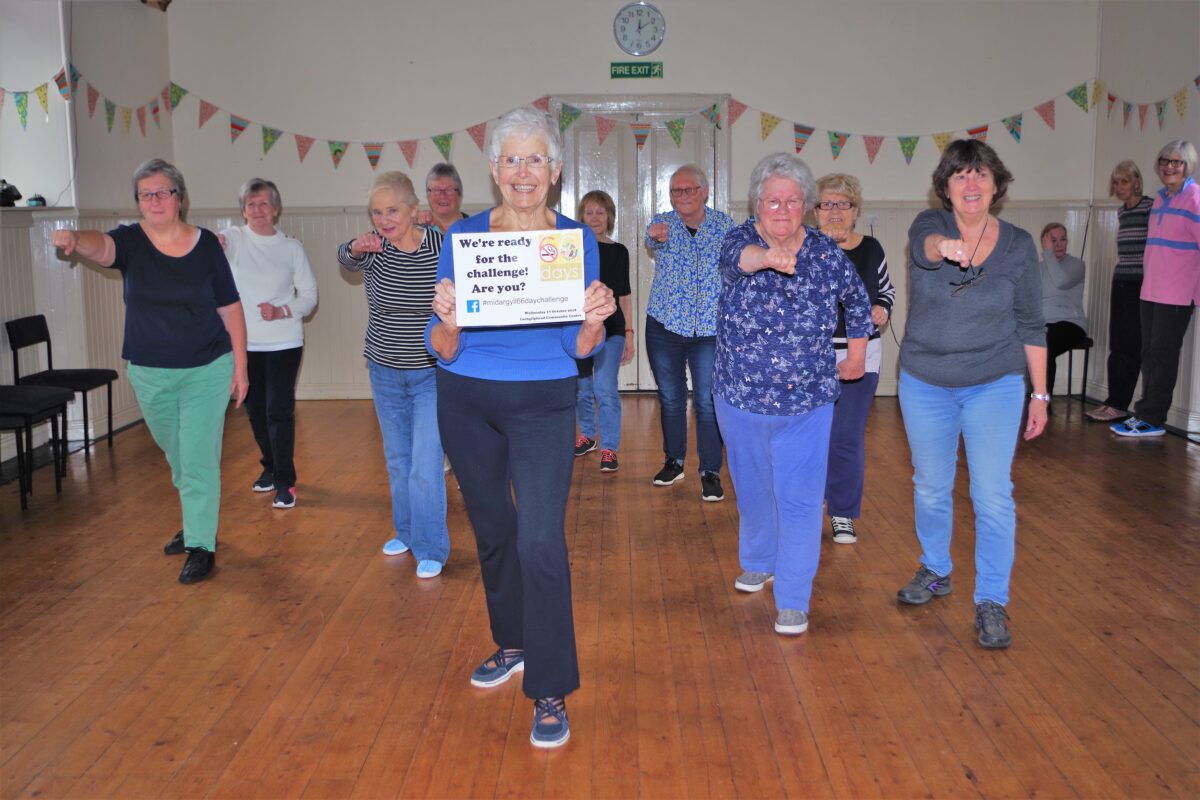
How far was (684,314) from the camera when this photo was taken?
5055 millimetres

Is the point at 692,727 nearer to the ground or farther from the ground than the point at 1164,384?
nearer to the ground

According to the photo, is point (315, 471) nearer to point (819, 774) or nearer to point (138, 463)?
point (138, 463)

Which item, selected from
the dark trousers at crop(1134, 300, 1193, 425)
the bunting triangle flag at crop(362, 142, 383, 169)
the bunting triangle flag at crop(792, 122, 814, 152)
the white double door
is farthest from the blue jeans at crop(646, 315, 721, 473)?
the bunting triangle flag at crop(362, 142, 383, 169)

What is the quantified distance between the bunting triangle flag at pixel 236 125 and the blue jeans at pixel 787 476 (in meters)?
6.02

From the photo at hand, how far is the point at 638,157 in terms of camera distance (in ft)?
27.7

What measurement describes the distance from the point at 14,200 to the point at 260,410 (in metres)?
2.34

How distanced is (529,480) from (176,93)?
6.84 meters

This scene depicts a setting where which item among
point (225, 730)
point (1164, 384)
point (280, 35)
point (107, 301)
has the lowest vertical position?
point (225, 730)

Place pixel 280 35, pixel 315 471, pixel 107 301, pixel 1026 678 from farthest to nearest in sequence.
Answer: pixel 280 35 < pixel 107 301 < pixel 315 471 < pixel 1026 678

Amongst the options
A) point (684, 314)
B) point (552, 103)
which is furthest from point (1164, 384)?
point (552, 103)

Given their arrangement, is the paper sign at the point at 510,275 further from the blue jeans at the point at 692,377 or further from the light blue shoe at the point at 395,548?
the blue jeans at the point at 692,377

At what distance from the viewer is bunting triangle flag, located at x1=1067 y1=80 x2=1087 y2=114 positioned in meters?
8.27

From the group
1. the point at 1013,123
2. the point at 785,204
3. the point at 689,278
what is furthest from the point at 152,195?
the point at 1013,123

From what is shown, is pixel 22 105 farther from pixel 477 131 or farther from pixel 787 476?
A: pixel 787 476
